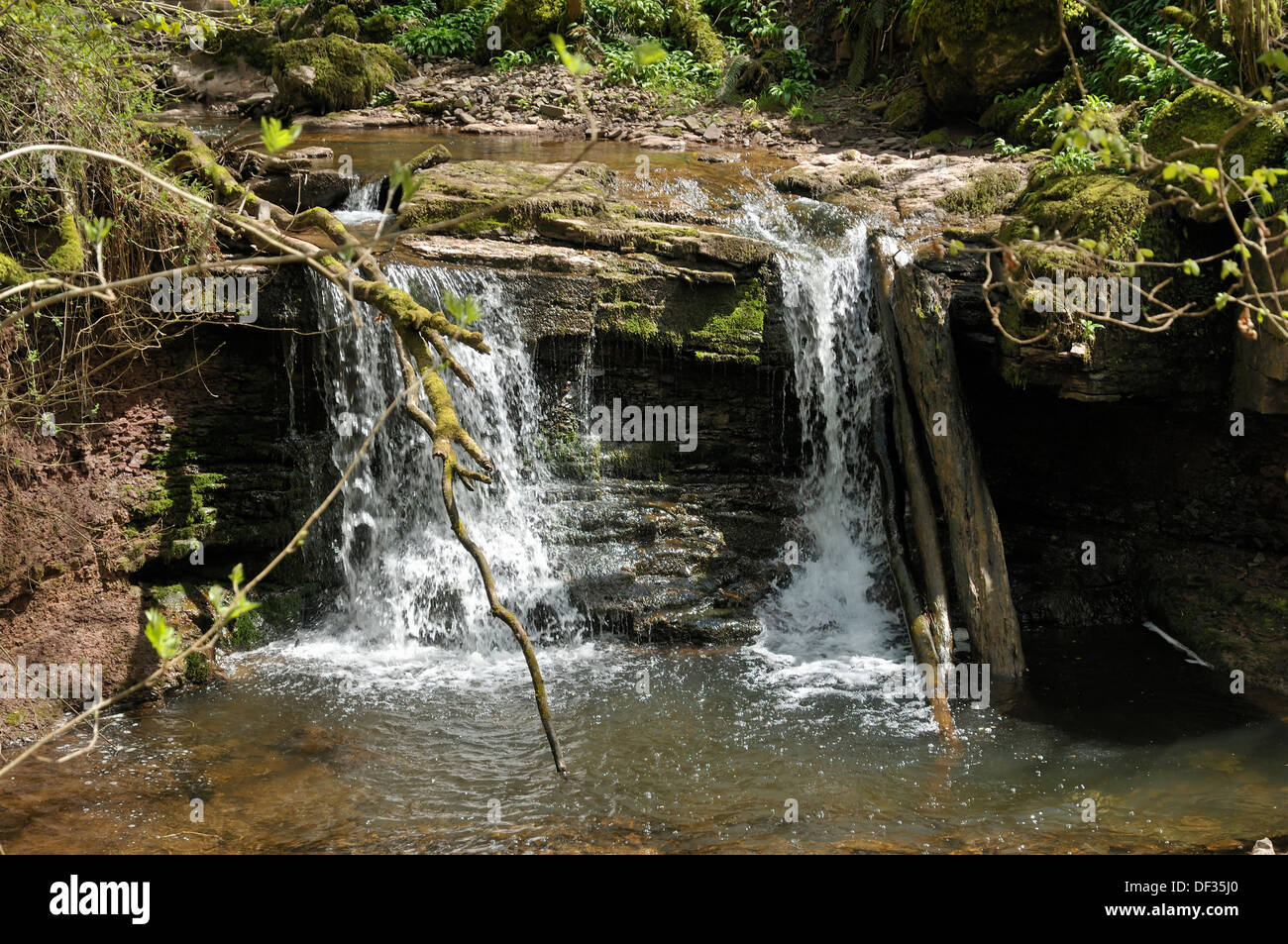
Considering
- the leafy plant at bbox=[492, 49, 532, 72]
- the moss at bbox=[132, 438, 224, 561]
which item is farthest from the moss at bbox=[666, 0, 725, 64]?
the moss at bbox=[132, 438, 224, 561]

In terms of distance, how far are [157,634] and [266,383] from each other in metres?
5.55

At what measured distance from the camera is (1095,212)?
739 centimetres

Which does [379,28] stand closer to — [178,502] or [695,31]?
[695,31]

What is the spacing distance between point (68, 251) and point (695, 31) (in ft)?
40.5

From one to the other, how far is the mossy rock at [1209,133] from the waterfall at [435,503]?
16.3ft

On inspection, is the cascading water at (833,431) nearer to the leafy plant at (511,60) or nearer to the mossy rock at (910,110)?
the mossy rock at (910,110)

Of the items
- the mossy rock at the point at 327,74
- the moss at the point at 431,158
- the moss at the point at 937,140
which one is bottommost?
the moss at the point at 431,158

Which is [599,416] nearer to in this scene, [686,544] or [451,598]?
[686,544]

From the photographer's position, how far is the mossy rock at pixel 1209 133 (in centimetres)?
720

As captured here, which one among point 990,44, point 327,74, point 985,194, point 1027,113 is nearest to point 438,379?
point 985,194

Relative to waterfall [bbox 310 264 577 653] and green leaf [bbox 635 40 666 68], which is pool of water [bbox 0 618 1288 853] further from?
green leaf [bbox 635 40 666 68]

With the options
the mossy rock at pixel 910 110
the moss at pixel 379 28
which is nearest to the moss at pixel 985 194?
the mossy rock at pixel 910 110

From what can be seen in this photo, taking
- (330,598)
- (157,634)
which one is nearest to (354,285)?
(157,634)

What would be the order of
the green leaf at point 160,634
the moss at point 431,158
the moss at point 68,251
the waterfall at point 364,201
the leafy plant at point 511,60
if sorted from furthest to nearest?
1. the leafy plant at point 511,60
2. the moss at point 431,158
3. the waterfall at point 364,201
4. the moss at point 68,251
5. the green leaf at point 160,634
